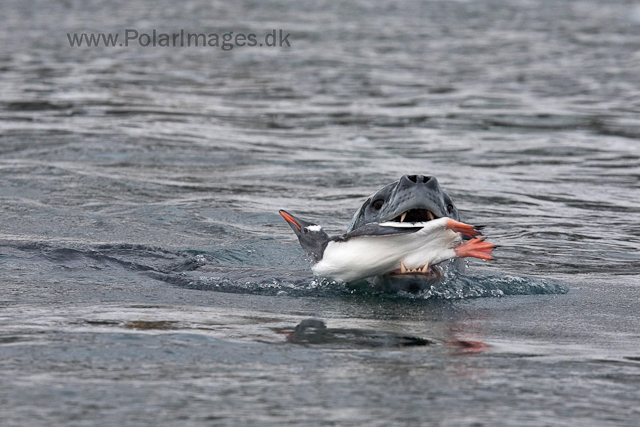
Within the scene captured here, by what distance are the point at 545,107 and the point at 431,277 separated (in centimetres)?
1069

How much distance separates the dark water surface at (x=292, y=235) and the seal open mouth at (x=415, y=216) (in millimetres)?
460

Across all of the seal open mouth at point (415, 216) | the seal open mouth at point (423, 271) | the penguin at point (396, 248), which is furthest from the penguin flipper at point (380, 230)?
the seal open mouth at point (415, 216)

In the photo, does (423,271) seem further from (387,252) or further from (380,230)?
(380,230)

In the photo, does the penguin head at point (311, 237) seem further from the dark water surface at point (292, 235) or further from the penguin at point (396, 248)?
the dark water surface at point (292, 235)

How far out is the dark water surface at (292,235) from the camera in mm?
3645

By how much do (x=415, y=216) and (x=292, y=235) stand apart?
3.03 m

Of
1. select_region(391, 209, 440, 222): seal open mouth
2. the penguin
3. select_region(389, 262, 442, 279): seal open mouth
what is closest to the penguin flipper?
the penguin

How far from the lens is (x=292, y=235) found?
8.23 meters

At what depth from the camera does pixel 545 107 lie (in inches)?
608

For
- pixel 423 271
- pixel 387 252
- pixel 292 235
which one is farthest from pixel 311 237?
pixel 292 235

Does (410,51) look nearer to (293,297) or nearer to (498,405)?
(293,297)

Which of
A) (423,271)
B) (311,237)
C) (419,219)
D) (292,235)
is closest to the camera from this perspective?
(423,271)

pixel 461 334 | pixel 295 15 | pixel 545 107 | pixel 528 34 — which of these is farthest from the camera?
pixel 295 15

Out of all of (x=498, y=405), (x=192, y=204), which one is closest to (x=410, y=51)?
(x=192, y=204)
